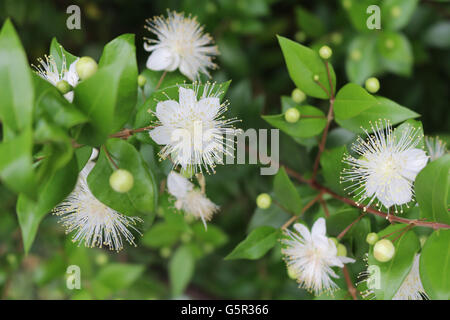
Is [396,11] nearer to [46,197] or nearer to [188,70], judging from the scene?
[188,70]

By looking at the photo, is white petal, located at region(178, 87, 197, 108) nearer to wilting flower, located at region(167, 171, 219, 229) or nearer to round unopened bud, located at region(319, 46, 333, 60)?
wilting flower, located at region(167, 171, 219, 229)

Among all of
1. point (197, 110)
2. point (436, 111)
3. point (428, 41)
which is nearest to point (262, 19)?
point (428, 41)

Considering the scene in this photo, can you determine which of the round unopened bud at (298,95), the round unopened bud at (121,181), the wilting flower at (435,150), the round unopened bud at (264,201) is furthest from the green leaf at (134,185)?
the wilting flower at (435,150)

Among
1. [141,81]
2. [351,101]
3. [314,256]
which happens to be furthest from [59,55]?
[314,256]

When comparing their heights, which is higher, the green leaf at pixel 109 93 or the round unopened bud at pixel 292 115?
the round unopened bud at pixel 292 115

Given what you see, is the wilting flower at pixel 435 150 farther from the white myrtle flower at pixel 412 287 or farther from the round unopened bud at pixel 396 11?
the round unopened bud at pixel 396 11

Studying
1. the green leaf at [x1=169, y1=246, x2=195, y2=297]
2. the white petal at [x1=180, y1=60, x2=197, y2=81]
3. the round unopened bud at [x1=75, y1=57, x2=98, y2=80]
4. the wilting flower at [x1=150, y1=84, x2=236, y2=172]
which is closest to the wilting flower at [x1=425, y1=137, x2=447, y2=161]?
the wilting flower at [x1=150, y1=84, x2=236, y2=172]
